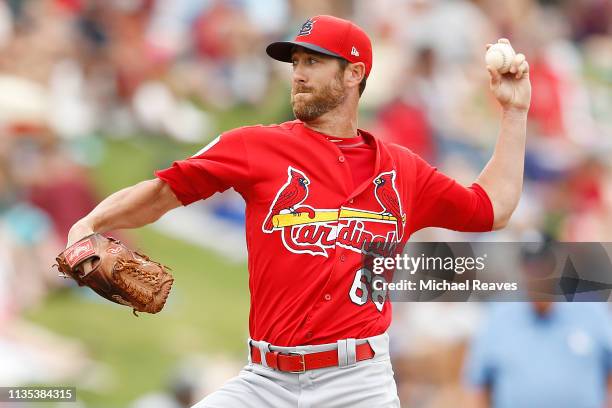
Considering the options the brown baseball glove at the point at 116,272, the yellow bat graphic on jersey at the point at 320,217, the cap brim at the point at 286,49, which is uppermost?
the cap brim at the point at 286,49

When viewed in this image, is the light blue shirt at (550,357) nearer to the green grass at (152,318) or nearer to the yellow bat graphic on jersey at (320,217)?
the yellow bat graphic on jersey at (320,217)

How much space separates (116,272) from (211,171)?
1.78 feet

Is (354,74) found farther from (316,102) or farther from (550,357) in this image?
(550,357)

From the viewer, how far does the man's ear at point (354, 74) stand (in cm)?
449

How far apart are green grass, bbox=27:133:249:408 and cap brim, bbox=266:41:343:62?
162 inches

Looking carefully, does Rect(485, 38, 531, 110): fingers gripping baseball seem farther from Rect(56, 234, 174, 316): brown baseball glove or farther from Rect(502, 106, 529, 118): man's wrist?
Rect(56, 234, 174, 316): brown baseball glove

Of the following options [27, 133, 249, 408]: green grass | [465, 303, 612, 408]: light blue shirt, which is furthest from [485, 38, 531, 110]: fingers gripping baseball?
[27, 133, 249, 408]: green grass

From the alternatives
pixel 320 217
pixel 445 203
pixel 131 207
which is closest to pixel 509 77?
pixel 445 203

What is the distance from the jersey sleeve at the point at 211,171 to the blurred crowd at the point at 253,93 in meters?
3.92

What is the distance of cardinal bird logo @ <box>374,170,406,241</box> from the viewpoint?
4355 millimetres


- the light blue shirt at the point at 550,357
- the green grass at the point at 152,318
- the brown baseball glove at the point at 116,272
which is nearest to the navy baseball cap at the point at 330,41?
the brown baseball glove at the point at 116,272

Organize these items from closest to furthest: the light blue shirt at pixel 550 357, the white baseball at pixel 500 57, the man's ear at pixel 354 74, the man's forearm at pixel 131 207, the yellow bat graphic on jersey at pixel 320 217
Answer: the man's forearm at pixel 131 207, the yellow bat graphic on jersey at pixel 320 217, the man's ear at pixel 354 74, the white baseball at pixel 500 57, the light blue shirt at pixel 550 357

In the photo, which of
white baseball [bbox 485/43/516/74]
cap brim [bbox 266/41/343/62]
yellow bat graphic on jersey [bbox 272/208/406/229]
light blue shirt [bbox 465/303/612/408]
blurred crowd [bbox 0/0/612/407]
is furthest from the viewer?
blurred crowd [bbox 0/0/612/407]

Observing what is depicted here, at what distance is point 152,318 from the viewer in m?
8.72
